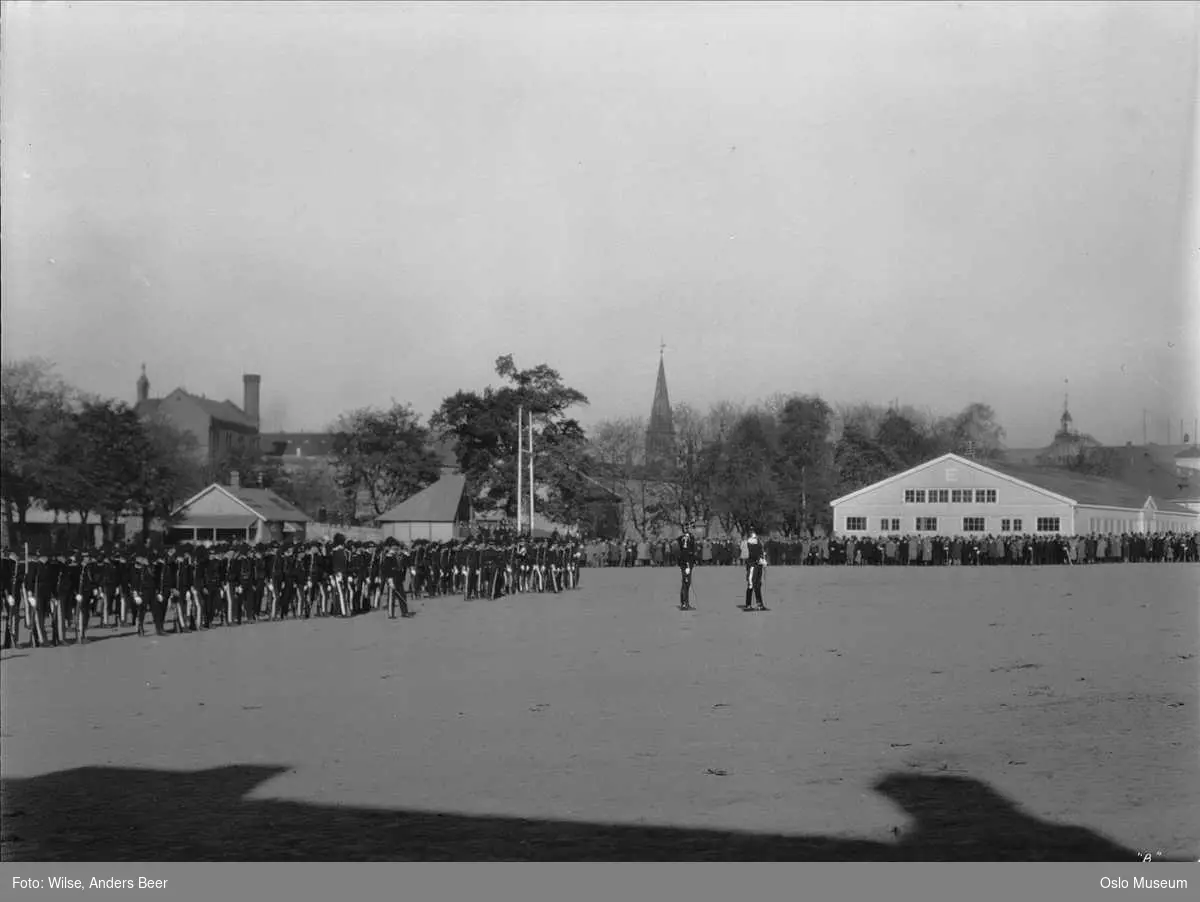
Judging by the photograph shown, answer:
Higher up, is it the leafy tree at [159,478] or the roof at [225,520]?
the leafy tree at [159,478]

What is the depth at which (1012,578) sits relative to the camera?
152ft

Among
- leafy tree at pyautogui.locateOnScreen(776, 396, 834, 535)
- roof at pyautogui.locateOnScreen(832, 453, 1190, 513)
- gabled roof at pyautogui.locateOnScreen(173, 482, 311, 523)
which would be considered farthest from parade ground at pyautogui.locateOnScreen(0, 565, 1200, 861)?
leafy tree at pyautogui.locateOnScreen(776, 396, 834, 535)

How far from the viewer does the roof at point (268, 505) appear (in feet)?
252

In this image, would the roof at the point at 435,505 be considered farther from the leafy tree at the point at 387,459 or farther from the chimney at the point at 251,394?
the chimney at the point at 251,394

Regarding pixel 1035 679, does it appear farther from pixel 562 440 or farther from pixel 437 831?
pixel 562 440

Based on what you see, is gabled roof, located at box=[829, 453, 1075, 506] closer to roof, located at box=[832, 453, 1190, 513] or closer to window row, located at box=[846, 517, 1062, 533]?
roof, located at box=[832, 453, 1190, 513]

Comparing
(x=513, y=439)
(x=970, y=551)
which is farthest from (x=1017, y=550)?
(x=513, y=439)

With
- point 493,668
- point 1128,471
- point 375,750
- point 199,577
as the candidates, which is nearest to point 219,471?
point 1128,471

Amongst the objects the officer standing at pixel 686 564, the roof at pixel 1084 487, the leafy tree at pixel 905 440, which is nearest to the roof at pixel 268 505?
the roof at pixel 1084 487

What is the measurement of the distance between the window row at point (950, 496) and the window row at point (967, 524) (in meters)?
1.10

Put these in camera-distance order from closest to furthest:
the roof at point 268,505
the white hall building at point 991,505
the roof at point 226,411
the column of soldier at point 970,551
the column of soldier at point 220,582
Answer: the column of soldier at point 220,582 → the column of soldier at point 970,551 → the roof at point 268,505 → the white hall building at point 991,505 → the roof at point 226,411

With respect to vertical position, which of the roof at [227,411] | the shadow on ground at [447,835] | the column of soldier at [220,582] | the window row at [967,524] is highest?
the roof at [227,411]

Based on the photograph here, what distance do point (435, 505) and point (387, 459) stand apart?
63.2 feet

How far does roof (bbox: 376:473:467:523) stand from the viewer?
257 ft
